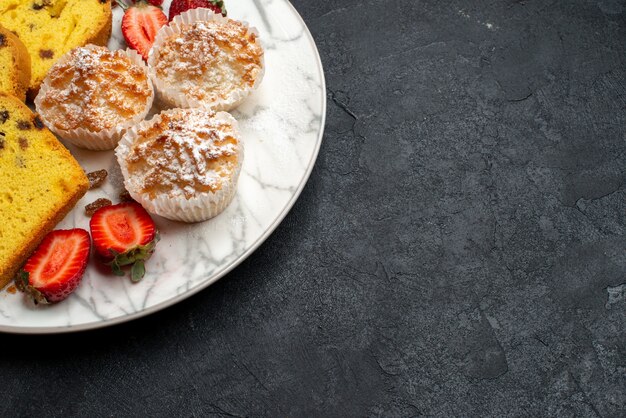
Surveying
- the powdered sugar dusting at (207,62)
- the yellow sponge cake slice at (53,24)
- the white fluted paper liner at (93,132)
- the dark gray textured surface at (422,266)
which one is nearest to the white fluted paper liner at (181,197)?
the white fluted paper liner at (93,132)

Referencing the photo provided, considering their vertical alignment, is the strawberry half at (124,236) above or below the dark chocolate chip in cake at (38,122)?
below

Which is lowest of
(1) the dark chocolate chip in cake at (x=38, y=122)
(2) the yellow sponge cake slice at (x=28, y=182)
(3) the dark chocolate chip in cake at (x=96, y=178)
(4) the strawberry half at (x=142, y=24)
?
(3) the dark chocolate chip in cake at (x=96, y=178)

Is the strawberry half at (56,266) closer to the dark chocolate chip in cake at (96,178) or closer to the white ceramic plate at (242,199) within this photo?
the white ceramic plate at (242,199)

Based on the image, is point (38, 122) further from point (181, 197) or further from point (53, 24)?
point (181, 197)

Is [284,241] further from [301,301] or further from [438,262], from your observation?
[438,262]

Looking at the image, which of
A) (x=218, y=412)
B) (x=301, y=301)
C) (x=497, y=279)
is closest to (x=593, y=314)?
(x=497, y=279)

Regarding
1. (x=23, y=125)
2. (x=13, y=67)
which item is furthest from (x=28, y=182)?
(x=13, y=67)

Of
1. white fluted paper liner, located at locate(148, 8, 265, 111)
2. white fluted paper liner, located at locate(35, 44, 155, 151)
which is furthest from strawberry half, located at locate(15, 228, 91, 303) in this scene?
white fluted paper liner, located at locate(148, 8, 265, 111)
